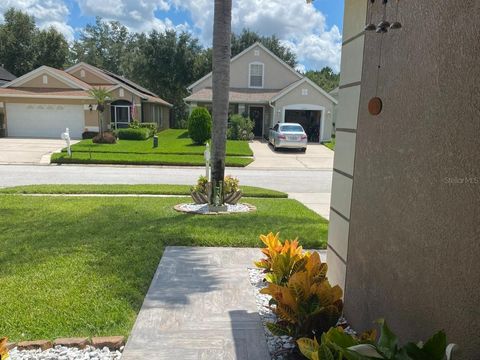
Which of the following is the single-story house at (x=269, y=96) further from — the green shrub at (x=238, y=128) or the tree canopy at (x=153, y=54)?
the tree canopy at (x=153, y=54)

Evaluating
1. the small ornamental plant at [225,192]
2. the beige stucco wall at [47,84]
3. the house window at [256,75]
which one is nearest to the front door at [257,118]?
the house window at [256,75]

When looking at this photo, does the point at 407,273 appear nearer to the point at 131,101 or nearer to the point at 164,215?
the point at 164,215

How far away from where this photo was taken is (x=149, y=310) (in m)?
3.66

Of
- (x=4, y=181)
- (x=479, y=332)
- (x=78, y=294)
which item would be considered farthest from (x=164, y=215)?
(x=4, y=181)

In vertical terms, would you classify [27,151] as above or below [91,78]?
below

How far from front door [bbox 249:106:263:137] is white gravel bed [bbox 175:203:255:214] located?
22082 mm

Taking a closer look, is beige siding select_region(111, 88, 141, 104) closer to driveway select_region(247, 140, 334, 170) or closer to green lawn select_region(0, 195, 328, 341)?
driveway select_region(247, 140, 334, 170)

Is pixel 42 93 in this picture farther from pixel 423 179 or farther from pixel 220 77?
pixel 423 179

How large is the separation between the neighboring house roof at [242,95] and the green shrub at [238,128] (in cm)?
151

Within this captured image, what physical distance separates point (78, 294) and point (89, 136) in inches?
1009

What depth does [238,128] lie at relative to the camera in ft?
89.3

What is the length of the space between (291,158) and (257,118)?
10637 millimetres

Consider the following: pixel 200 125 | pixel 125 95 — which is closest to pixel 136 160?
pixel 200 125

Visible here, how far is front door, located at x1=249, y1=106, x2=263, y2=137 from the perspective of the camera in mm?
30562
